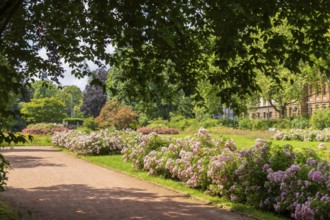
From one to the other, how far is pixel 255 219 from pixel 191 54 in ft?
12.0

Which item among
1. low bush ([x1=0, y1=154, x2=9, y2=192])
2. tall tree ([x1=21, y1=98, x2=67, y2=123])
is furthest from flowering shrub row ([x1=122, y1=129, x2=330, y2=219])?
tall tree ([x1=21, y1=98, x2=67, y2=123])

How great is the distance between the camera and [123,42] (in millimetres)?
7465

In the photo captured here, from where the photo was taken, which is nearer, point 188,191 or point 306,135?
point 188,191

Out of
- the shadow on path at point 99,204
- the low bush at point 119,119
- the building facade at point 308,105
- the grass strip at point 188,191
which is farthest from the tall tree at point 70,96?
the shadow on path at point 99,204

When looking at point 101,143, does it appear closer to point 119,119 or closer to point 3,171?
point 3,171

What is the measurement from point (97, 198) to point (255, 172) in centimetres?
410

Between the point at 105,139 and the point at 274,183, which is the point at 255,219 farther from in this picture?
the point at 105,139

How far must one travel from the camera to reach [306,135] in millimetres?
29484

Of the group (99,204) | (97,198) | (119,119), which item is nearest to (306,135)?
(119,119)

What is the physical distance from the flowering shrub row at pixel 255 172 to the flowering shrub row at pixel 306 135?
1652 centimetres

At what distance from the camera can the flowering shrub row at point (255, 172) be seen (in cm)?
789

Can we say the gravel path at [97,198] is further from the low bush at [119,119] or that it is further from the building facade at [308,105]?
the building facade at [308,105]

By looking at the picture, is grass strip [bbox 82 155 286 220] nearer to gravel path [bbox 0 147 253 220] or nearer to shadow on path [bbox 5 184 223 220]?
gravel path [bbox 0 147 253 220]

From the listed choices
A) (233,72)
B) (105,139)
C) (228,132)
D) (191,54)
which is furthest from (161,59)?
(228,132)
